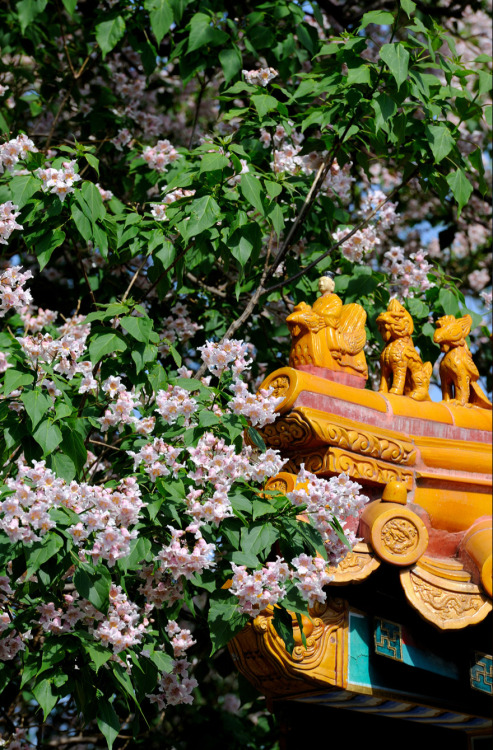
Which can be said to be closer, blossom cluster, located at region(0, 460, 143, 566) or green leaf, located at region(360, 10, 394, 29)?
blossom cluster, located at region(0, 460, 143, 566)

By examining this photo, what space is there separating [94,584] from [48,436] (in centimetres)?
53

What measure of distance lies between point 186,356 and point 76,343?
2.25 meters

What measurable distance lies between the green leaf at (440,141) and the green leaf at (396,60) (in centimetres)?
38

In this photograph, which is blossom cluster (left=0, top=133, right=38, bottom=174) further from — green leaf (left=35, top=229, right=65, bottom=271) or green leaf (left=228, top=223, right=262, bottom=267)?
green leaf (left=228, top=223, right=262, bottom=267)

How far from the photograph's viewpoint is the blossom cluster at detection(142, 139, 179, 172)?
521cm

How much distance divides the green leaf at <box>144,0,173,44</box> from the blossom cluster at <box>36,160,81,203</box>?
140cm

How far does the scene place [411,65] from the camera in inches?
161

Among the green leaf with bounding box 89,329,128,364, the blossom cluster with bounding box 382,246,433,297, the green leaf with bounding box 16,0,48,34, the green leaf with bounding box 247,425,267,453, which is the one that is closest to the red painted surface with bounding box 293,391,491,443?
the green leaf with bounding box 247,425,267,453

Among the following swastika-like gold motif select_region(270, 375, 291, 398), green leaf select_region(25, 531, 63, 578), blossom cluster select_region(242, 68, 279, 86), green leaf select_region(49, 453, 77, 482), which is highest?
blossom cluster select_region(242, 68, 279, 86)

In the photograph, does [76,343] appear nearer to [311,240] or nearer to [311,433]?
[311,433]

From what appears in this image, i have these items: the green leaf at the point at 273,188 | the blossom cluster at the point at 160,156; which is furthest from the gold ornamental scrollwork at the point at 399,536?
the blossom cluster at the point at 160,156

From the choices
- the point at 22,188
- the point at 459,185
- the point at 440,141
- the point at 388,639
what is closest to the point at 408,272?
the point at 459,185

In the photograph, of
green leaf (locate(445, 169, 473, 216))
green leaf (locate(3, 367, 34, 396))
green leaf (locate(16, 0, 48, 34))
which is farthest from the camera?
green leaf (locate(16, 0, 48, 34))

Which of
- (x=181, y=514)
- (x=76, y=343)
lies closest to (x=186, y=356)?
(x=76, y=343)
